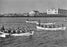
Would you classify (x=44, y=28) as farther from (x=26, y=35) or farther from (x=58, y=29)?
(x=26, y=35)

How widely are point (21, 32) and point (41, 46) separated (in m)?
9.42

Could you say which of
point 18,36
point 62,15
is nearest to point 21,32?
point 18,36

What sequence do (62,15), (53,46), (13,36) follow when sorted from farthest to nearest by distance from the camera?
(62,15) → (13,36) → (53,46)

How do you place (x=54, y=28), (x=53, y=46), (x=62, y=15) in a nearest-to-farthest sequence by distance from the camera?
1. (x=53, y=46)
2. (x=54, y=28)
3. (x=62, y=15)

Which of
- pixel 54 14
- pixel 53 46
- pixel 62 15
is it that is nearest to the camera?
pixel 53 46

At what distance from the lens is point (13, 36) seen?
27688mm

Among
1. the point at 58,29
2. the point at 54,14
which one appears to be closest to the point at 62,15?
the point at 54,14

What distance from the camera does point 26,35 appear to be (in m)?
28.0

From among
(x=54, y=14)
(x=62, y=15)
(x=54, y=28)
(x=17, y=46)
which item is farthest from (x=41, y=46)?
(x=62, y=15)

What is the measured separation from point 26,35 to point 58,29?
43.1 feet

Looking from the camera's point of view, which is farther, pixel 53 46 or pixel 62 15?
pixel 62 15

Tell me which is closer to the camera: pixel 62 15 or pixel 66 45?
pixel 66 45

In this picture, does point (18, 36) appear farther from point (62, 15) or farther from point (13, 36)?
point (62, 15)

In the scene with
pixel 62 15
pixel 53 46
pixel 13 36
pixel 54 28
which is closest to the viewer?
pixel 53 46
